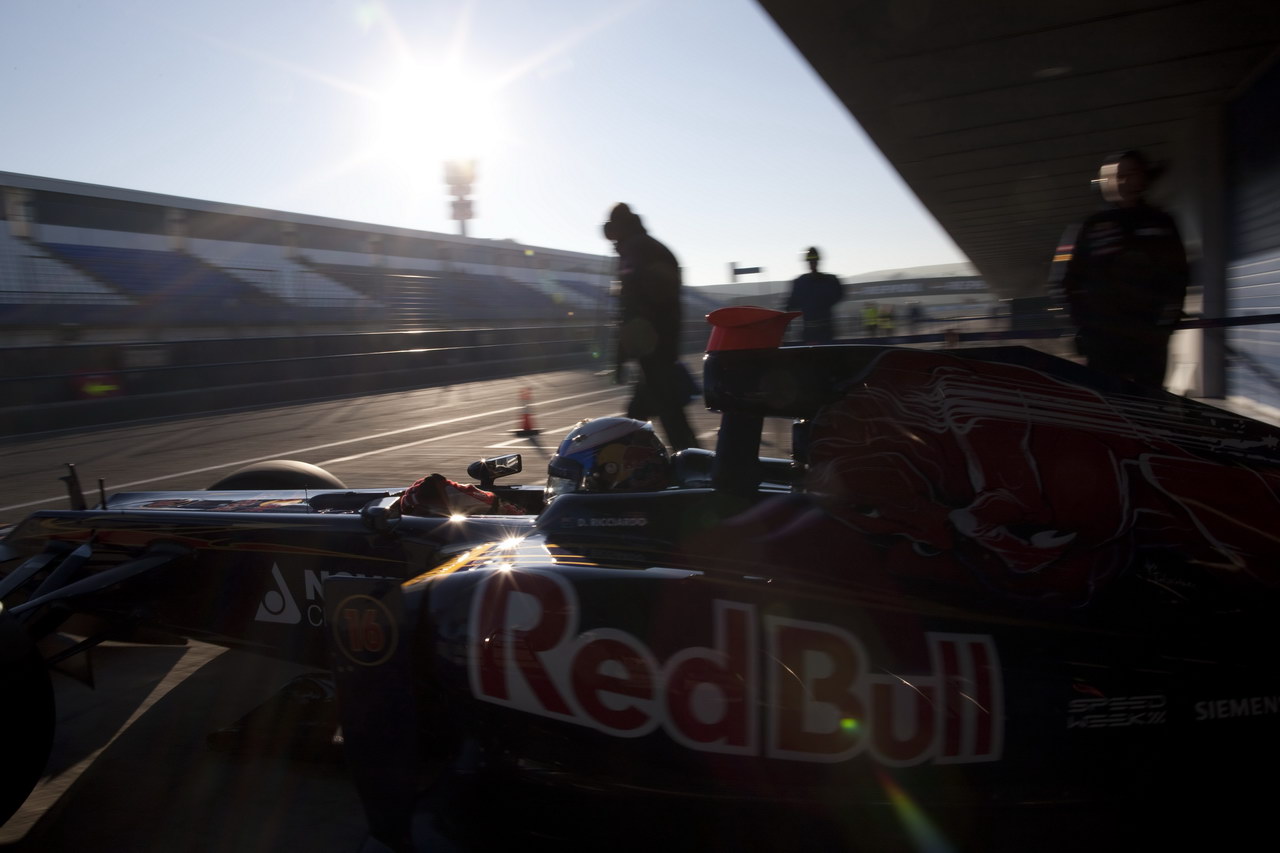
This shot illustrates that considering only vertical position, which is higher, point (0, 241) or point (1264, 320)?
point (0, 241)

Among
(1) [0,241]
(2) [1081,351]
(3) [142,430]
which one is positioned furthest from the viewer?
(1) [0,241]

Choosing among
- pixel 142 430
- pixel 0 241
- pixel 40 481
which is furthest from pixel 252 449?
pixel 0 241

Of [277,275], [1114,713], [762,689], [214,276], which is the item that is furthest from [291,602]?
[277,275]

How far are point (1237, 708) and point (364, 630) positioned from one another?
1.85m

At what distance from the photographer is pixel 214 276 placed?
106 feet

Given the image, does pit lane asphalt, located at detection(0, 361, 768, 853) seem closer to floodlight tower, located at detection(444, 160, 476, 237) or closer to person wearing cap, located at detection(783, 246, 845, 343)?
person wearing cap, located at detection(783, 246, 845, 343)

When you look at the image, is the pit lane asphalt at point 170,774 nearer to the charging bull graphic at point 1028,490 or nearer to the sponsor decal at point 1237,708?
the charging bull graphic at point 1028,490

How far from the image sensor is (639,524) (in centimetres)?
224

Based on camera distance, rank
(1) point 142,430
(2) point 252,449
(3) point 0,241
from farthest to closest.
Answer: (3) point 0,241 → (1) point 142,430 → (2) point 252,449

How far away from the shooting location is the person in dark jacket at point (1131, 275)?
369 cm

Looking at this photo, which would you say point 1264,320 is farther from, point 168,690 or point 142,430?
point 142,430

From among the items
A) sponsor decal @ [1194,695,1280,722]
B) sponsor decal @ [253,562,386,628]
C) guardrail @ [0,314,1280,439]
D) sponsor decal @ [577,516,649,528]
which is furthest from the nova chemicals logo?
guardrail @ [0,314,1280,439]

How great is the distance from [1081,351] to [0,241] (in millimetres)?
32071

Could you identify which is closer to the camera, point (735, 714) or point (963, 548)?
point (735, 714)
